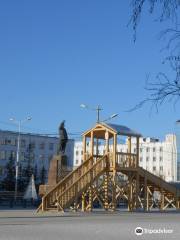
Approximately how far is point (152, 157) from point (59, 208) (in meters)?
121

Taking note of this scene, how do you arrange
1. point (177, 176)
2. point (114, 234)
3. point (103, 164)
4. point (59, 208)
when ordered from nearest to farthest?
1. point (114, 234)
2. point (59, 208)
3. point (103, 164)
4. point (177, 176)

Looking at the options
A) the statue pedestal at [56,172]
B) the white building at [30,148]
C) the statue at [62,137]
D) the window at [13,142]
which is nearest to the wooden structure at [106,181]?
the statue pedestal at [56,172]

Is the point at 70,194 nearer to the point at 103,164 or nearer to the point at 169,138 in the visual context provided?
the point at 103,164

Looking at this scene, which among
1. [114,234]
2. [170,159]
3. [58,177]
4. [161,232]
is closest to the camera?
[114,234]

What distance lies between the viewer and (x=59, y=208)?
3067 centimetres

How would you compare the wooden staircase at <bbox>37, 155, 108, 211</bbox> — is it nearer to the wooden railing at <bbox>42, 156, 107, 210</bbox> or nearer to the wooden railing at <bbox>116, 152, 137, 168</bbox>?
the wooden railing at <bbox>42, 156, 107, 210</bbox>

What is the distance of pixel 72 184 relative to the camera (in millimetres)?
31312

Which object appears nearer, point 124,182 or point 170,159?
point 124,182

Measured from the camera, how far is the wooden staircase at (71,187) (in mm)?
30911

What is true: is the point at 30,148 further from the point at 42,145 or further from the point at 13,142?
the point at 42,145

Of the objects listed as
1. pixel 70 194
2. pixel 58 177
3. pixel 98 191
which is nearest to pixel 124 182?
pixel 98 191

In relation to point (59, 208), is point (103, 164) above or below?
above

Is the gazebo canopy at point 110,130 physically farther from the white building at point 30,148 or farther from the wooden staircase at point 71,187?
the white building at point 30,148

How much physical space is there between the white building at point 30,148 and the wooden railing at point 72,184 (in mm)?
79548
